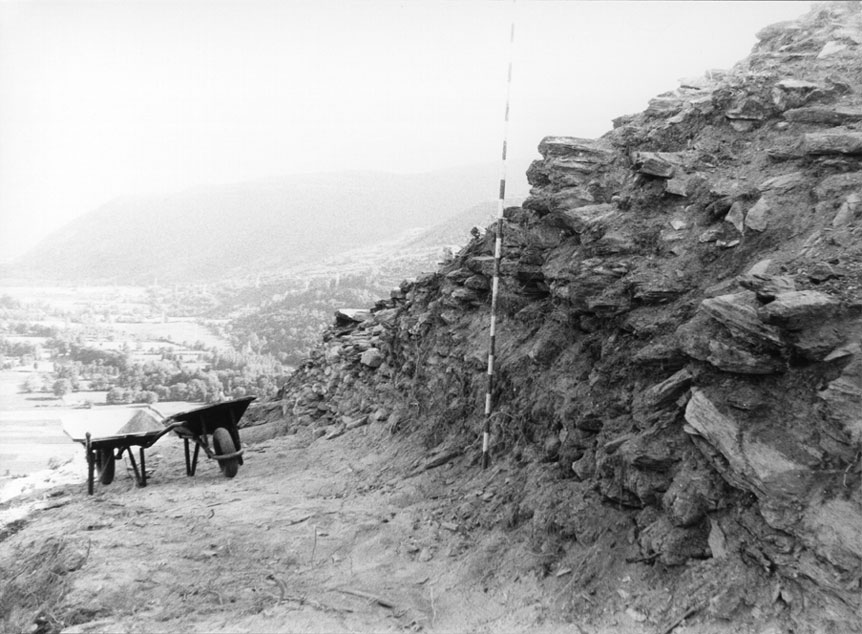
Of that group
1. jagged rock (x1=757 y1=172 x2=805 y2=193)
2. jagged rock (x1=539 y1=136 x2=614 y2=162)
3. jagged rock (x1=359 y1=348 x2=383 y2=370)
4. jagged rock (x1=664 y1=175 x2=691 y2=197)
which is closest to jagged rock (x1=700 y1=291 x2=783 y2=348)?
jagged rock (x1=757 y1=172 x2=805 y2=193)

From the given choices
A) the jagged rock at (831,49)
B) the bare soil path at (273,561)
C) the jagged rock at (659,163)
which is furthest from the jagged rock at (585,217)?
the jagged rock at (831,49)

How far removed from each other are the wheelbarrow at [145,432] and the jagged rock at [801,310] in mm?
6680

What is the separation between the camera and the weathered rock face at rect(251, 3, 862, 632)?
325cm

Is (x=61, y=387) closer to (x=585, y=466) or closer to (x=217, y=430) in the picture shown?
(x=217, y=430)

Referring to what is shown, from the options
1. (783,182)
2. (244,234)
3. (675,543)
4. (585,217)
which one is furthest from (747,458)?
(244,234)

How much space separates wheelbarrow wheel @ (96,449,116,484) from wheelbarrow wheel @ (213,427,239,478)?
147 centimetres

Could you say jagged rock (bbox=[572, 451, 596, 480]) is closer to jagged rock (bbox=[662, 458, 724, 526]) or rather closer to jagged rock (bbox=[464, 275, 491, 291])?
jagged rock (bbox=[662, 458, 724, 526])

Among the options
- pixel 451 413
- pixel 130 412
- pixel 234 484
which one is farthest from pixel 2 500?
pixel 451 413

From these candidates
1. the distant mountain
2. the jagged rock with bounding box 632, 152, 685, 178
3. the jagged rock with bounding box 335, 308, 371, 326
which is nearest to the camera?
the jagged rock with bounding box 632, 152, 685, 178

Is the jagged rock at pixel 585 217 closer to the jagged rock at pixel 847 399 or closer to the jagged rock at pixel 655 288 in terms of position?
the jagged rock at pixel 655 288

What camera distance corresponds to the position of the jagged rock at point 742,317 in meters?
3.54

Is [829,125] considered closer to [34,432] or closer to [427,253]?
[34,432]

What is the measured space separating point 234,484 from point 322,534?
255 cm

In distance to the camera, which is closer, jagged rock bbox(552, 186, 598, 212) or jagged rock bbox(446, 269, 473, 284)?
jagged rock bbox(552, 186, 598, 212)
